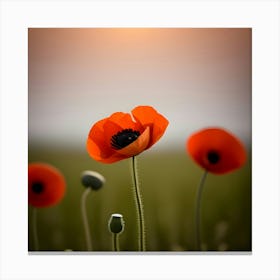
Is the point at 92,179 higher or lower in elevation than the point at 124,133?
lower

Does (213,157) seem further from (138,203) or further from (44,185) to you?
(44,185)

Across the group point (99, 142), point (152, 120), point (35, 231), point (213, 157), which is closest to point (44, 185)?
point (35, 231)

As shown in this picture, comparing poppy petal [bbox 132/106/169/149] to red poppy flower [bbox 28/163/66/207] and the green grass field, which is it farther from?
red poppy flower [bbox 28/163/66/207]

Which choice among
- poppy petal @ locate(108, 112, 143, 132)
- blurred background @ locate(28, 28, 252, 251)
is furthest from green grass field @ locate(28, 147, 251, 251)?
poppy petal @ locate(108, 112, 143, 132)

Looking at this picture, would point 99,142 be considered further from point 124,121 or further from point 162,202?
point 162,202
